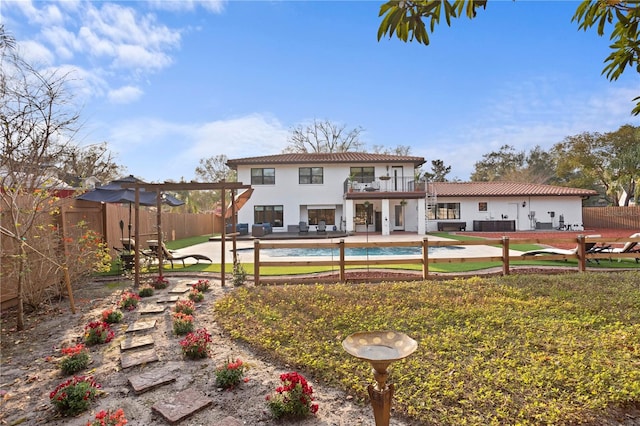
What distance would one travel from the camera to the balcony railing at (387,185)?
22.8m

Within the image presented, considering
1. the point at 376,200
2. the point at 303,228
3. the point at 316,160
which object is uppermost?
the point at 316,160

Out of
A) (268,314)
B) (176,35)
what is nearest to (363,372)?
(268,314)

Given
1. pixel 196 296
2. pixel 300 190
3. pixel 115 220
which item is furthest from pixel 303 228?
pixel 196 296

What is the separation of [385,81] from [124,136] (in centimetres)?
1014

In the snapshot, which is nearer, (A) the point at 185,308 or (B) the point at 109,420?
(B) the point at 109,420

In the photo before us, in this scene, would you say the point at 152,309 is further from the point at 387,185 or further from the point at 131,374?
the point at 387,185

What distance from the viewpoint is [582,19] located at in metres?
3.28

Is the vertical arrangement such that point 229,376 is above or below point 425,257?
below

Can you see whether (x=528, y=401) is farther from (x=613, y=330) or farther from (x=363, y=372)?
(x=613, y=330)

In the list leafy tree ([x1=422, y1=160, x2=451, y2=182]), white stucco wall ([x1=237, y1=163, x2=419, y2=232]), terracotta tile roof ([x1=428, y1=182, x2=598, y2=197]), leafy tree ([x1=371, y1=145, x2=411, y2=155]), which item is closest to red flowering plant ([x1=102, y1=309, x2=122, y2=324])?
white stucco wall ([x1=237, y1=163, x2=419, y2=232])

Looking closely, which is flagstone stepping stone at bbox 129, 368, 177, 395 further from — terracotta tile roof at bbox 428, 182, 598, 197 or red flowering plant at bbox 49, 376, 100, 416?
terracotta tile roof at bbox 428, 182, 598, 197

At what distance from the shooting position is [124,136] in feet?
35.6

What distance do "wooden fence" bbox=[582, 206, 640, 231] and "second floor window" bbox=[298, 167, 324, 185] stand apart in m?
24.1

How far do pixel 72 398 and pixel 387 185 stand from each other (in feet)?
73.4
